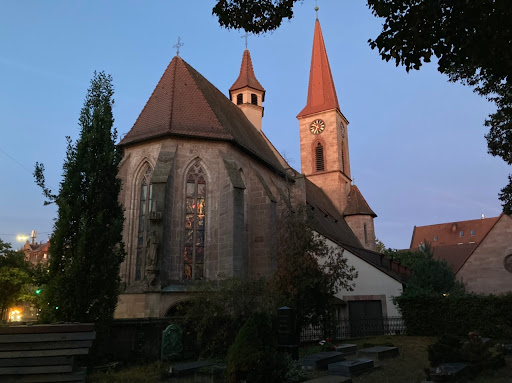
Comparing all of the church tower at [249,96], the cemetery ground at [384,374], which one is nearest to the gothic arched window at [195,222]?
the cemetery ground at [384,374]

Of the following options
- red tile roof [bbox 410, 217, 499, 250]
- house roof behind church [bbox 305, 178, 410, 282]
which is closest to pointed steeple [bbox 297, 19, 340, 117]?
house roof behind church [bbox 305, 178, 410, 282]

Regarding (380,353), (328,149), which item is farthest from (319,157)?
(380,353)

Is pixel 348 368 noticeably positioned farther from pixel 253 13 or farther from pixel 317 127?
pixel 317 127

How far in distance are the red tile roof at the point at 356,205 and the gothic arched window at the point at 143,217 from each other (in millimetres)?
23090

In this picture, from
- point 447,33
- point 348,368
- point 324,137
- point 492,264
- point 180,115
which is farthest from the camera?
point 324,137

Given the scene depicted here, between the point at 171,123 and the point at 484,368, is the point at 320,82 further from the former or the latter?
the point at 484,368

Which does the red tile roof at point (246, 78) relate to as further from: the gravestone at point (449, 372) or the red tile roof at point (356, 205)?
the gravestone at point (449, 372)

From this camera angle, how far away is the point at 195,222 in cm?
1644

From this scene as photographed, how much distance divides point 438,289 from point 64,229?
22200 mm

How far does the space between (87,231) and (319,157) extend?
30811 millimetres

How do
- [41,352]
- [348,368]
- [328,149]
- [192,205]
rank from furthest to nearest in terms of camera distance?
[328,149]
[192,205]
[348,368]
[41,352]

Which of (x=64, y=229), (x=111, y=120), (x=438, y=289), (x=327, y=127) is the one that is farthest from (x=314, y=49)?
(x=64, y=229)

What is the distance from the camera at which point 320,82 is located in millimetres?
41625

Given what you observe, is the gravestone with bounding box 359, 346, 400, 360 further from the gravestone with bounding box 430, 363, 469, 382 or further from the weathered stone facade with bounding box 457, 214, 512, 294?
the weathered stone facade with bounding box 457, 214, 512, 294
